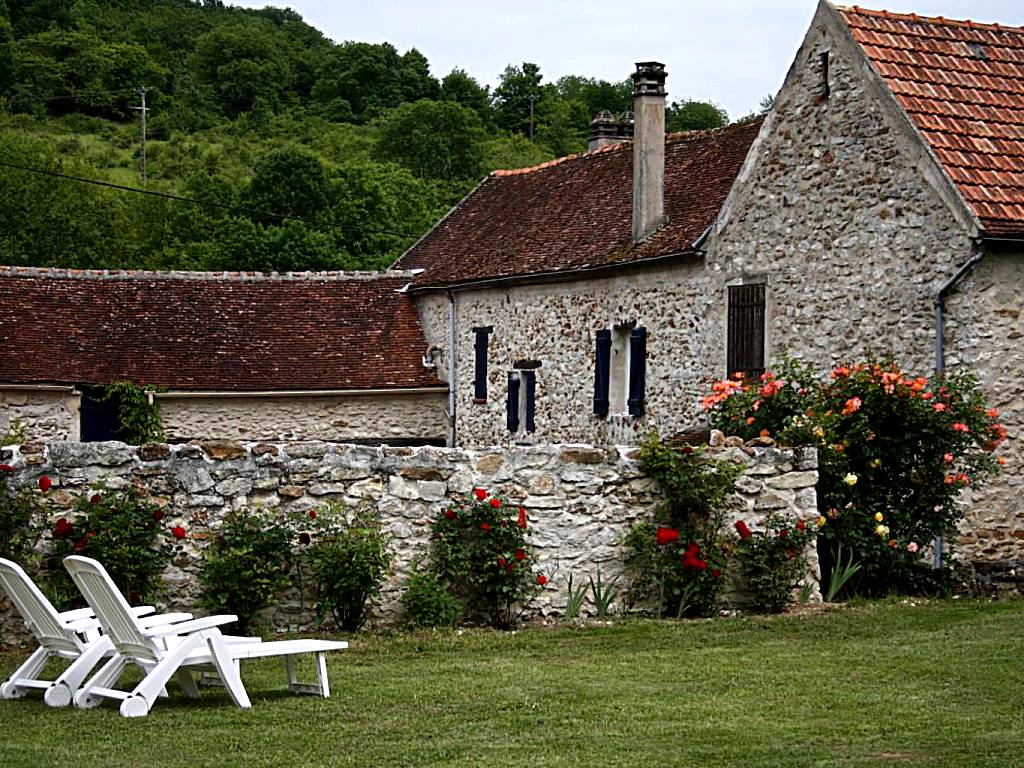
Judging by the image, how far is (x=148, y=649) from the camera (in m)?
8.75

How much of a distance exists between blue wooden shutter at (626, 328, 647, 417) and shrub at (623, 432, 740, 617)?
974 cm

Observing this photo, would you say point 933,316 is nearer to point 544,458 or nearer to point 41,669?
point 544,458

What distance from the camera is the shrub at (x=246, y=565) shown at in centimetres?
1155

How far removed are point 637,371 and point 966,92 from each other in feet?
22.8

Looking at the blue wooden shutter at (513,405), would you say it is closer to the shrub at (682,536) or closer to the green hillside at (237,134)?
the shrub at (682,536)

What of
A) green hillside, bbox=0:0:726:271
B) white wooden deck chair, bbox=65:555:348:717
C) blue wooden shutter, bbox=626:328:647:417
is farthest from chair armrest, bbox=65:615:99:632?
green hillside, bbox=0:0:726:271

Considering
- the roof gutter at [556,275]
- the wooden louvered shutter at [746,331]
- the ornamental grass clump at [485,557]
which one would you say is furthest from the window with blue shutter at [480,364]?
the ornamental grass clump at [485,557]

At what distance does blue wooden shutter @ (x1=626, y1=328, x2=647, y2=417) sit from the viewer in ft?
73.8

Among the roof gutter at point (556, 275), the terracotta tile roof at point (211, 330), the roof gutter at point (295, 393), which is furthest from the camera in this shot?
the terracotta tile roof at point (211, 330)

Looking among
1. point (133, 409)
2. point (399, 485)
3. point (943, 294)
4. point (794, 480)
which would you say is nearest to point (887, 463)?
point (794, 480)

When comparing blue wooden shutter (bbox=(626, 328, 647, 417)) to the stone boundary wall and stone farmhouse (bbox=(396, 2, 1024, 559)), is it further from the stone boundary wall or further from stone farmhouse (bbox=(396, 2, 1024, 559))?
the stone boundary wall

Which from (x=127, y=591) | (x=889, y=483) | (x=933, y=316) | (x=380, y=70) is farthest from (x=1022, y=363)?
(x=380, y=70)

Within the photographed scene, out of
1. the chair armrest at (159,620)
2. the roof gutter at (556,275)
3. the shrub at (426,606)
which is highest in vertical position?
the roof gutter at (556,275)

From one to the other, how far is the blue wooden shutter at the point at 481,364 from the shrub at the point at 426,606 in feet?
51.6
